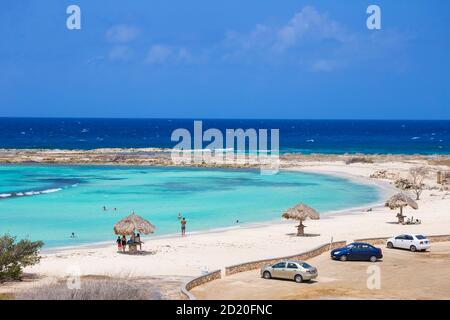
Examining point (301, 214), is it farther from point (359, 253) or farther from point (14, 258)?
point (14, 258)

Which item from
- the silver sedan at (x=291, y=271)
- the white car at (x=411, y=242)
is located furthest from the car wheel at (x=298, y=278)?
the white car at (x=411, y=242)

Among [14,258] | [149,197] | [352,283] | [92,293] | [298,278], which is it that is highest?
[92,293]

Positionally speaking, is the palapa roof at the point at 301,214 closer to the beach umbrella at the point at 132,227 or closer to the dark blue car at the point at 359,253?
the dark blue car at the point at 359,253

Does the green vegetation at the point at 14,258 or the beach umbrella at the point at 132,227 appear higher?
the beach umbrella at the point at 132,227

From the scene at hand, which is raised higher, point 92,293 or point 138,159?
point 138,159

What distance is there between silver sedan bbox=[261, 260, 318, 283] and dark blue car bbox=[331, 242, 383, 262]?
175 inches

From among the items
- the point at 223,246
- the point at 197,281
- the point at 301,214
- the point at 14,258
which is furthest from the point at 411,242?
the point at 14,258

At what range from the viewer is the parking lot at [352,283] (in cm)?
2144

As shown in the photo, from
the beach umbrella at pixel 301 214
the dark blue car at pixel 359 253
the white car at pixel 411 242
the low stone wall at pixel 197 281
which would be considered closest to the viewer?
the low stone wall at pixel 197 281

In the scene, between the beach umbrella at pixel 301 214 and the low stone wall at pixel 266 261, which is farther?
the beach umbrella at pixel 301 214

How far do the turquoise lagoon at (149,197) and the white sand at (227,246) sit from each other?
3.21m

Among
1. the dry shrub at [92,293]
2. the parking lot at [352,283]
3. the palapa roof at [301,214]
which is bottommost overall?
the parking lot at [352,283]

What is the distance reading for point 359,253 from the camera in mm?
27641

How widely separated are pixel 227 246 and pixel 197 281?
9.62 meters
